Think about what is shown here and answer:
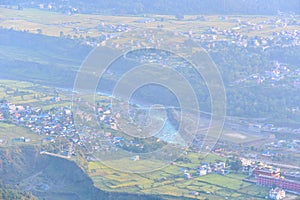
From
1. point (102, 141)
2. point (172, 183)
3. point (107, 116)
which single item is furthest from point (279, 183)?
point (107, 116)

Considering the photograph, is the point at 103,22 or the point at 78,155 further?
the point at 103,22

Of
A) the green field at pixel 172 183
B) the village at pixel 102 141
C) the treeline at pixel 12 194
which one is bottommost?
the treeline at pixel 12 194

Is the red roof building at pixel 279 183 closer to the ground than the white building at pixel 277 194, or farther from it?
farther from it

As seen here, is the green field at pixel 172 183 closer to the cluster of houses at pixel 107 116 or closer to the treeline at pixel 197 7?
the cluster of houses at pixel 107 116

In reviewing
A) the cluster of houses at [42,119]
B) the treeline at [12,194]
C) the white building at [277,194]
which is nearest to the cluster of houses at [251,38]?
the cluster of houses at [42,119]

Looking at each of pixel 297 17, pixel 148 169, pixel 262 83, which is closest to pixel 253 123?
pixel 262 83

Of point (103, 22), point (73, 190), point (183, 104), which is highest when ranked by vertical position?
point (103, 22)

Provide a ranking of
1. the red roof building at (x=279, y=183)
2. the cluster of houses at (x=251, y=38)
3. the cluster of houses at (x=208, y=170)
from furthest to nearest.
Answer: the cluster of houses at (x=251, y=38) < the cluster of houses at (x=208, y=170) < the red roof building at (x=279, y=183)

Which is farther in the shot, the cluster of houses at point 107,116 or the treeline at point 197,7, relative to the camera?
the treeline at point 197,7

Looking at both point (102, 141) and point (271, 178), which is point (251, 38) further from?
point (271, 178)

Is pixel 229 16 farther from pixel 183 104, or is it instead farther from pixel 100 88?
pixel 183 104

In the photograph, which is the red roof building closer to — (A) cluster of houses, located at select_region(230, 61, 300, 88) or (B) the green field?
(B) the green field
